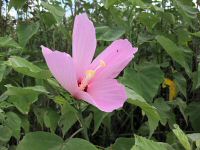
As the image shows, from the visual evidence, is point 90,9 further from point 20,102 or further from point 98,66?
point 98,66

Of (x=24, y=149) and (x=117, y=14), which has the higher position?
(x=117, y=14)

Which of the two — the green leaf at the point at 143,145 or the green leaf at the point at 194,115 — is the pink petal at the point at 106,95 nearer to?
the green leaf at the point at 143,145

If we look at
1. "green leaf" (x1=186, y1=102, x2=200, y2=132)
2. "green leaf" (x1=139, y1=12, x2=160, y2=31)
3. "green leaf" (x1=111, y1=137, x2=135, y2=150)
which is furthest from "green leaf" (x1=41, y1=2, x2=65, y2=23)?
"green leaf" (x1=111, y1=137, x2=135, y2=150)

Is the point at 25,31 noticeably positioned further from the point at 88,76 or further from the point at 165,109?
the point at 88,76

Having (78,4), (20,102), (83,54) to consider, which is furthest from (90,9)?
(83,54)

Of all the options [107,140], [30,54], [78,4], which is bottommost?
[107,140]

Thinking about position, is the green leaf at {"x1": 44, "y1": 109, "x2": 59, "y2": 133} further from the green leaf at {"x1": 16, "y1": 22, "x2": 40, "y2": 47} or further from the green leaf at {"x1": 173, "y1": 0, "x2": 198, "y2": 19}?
the green leaf at {"x1": 173, "y1": 0, "x2": 198, "y2": 19}

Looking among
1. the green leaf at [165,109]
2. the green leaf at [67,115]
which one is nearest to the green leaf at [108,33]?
the green leaf at [165,109]
